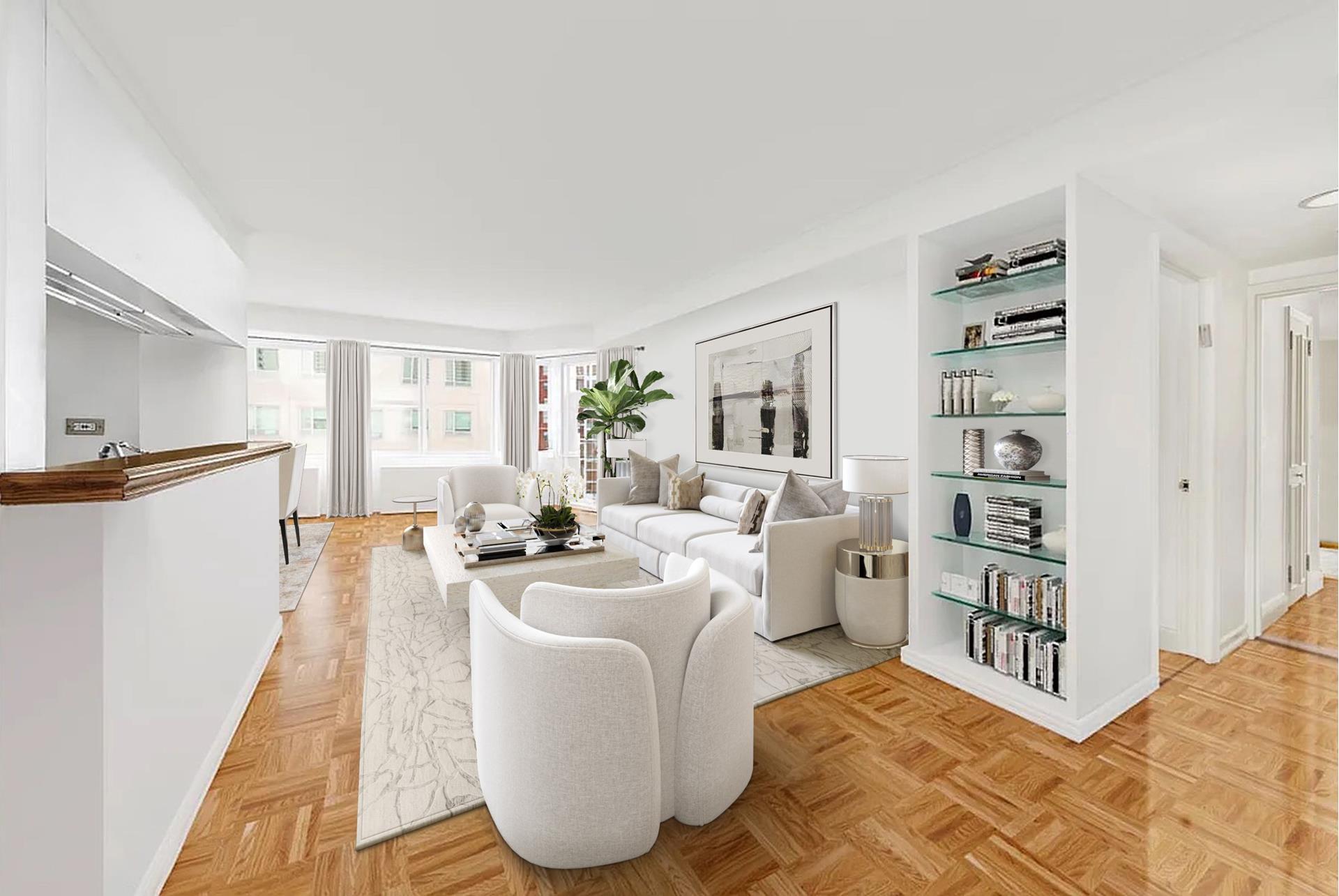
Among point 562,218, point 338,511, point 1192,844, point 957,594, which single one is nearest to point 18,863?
point 1192,844

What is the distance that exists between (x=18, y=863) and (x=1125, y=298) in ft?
12.1

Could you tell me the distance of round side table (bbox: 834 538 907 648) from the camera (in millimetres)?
2938

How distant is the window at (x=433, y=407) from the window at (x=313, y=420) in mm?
565

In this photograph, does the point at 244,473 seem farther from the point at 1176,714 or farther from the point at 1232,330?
the point at 1232,330

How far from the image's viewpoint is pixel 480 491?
Answer: 541 cm

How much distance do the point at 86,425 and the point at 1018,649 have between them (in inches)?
177

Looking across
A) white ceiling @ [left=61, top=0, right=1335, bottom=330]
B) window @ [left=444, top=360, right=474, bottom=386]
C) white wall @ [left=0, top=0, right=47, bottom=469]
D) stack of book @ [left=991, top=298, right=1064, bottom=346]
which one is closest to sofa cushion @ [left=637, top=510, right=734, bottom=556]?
white ceiling @ [left=61, top=0, right=1335, bottom=330]

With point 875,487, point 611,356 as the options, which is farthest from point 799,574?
point 611,356

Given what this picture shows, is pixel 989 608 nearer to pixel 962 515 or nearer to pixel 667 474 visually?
pixel 962 515

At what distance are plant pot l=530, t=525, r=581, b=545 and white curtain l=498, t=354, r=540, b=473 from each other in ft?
14.3

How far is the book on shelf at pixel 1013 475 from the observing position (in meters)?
2.42

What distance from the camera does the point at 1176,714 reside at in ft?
7.73

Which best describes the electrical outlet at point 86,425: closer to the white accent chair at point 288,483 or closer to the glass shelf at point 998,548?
the white accent chair at point 288,483

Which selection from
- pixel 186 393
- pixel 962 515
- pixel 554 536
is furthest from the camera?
pixel 554 536
